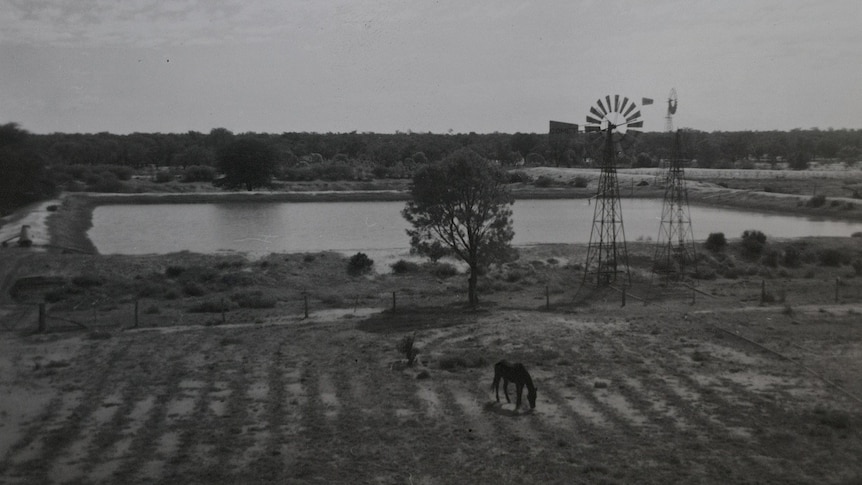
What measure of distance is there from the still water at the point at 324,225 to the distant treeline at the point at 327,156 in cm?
773

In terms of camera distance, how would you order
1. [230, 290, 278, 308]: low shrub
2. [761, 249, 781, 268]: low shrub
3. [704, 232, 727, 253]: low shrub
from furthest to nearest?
[704, 232, 727, 253]: low shrub
[761, 249, 781, 268]: low shrub
[230, 290, 278, 308]: low shrub

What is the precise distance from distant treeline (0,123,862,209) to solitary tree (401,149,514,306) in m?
37.8

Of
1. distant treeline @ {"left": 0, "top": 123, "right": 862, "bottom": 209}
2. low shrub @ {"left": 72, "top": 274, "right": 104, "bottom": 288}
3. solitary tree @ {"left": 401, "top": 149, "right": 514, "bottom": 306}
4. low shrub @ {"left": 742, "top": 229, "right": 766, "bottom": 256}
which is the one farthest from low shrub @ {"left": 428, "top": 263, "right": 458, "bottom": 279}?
distant treeline @ {"left": 0, "top": 123, "right": 862, "bottom": 209}

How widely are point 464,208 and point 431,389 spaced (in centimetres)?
1202

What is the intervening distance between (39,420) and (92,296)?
14367 mm

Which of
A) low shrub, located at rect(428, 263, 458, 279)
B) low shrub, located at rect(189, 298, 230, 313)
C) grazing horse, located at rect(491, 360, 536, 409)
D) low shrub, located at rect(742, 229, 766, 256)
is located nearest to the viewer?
grazing horse, located at rect(491, 360, 536, 409)

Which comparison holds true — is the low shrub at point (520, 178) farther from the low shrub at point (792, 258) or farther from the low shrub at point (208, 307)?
the low shrub at point (208, 307)

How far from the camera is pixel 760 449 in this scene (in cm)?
1143

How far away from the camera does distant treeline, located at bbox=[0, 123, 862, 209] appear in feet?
224

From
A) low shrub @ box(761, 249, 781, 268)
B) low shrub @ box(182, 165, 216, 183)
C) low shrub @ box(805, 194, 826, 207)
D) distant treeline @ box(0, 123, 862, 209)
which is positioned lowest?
low shrub @ box(761, 249, 781, 268)

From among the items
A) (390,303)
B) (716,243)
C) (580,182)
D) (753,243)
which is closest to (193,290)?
(390,303)

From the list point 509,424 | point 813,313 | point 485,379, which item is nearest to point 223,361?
point 485,379

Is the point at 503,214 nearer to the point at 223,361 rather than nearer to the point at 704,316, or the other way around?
the point at 704,316

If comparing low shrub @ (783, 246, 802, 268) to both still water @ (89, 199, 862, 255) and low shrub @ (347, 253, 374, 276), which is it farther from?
low shrub @ (347, 253, 374, 276)
